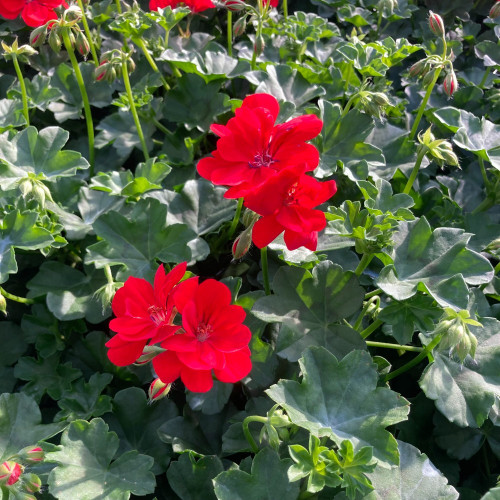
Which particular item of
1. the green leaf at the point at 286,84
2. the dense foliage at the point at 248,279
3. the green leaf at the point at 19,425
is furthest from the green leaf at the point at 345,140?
the green leaf at the point at 19,425

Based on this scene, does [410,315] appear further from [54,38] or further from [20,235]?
[54,38]

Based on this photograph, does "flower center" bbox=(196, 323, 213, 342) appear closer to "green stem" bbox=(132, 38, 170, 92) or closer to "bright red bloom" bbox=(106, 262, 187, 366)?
"bright red bloom" bbox=(106, 262, 187, 366)

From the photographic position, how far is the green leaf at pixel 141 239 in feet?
5.51

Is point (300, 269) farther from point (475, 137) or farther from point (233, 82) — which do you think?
point (233, 82)

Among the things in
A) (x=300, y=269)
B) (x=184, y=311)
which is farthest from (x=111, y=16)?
(x=184, y=311)

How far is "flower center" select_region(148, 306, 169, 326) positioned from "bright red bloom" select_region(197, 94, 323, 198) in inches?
11.7

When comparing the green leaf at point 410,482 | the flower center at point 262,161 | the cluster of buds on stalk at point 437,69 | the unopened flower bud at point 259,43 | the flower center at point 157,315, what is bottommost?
the green leaf at point 410,482

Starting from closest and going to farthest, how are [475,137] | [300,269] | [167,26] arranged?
[300,269] < [475,137] < [167,26]

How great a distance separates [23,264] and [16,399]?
1.58 feet

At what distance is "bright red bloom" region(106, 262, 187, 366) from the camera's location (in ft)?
3.97

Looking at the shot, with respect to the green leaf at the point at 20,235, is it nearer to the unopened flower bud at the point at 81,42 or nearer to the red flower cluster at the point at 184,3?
the unopened flower bud at the point at 81,42

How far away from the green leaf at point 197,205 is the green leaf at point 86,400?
1.62ft

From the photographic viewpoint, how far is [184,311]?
1.23 m

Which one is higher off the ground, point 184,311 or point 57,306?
point 184,311
